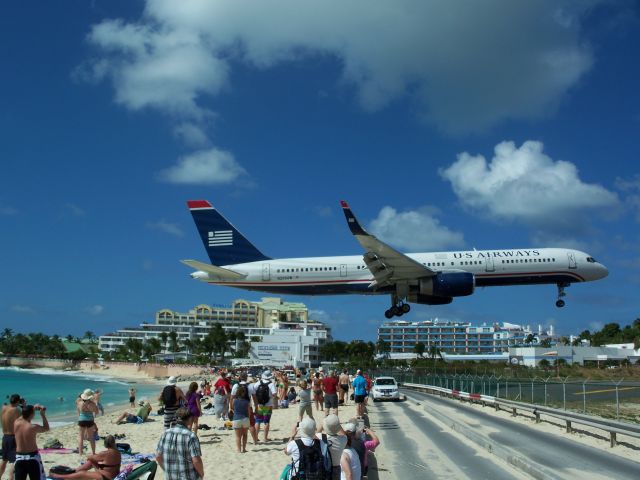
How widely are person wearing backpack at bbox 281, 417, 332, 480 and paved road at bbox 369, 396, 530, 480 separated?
4.63m

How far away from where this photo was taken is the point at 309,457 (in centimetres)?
686

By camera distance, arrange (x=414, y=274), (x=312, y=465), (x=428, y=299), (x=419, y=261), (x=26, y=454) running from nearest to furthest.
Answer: (x=312, y=465) → (x=26, y=454) → (x=414, y=274) → (x=428, y=299) → (x=419, y=261)

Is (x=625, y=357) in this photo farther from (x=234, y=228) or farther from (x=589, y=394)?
(x=234, y=228)

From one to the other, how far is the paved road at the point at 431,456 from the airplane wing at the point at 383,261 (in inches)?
487

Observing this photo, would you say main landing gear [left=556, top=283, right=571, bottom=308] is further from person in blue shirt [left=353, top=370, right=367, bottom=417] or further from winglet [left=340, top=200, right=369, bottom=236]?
person in blue shirt [left=353, top=370, right=367, bottom=417]

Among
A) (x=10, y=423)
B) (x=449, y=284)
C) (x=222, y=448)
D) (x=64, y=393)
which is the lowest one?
(x=64, y=393)

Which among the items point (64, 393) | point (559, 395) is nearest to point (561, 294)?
point (559, 395)

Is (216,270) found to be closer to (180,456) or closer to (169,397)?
(169,397)

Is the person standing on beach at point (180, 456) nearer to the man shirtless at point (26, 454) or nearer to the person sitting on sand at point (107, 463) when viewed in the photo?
the person sitting on sand at point (107, 463)

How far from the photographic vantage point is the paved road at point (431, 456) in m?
11.2

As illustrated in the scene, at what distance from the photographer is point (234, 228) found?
1518 inches

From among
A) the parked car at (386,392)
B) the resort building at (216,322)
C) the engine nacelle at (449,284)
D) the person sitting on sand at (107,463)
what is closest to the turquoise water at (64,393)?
the parked car at (386,392)

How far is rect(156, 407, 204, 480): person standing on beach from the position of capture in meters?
6.97

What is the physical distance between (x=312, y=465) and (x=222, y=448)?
9.64m
